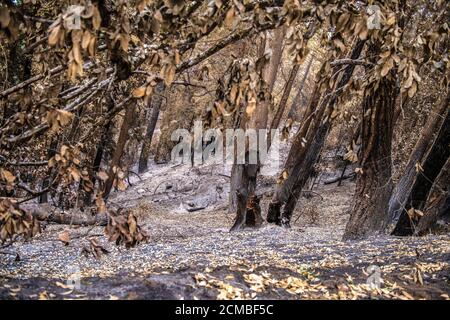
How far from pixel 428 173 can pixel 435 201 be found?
472 mm

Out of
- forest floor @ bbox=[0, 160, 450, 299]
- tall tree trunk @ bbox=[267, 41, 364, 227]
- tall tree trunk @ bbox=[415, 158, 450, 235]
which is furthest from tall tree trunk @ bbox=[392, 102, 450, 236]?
tall tree trunk @ bbox=[267, 41, 364, 227]

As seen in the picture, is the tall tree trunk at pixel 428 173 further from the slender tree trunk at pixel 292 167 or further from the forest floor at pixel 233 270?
the slender tree trunk at pixel 292 167

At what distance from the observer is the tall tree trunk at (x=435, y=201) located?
7.60 metres

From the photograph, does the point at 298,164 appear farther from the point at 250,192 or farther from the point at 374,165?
the point at 374,165

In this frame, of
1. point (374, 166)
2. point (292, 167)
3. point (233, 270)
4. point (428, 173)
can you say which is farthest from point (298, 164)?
point (233, 270)

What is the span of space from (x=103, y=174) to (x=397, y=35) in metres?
2.55

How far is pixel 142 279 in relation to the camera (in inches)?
156

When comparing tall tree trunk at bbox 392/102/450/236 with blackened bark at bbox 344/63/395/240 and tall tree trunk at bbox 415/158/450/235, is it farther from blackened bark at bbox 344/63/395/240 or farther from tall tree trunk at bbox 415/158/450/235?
blackened bark at bbox 344/63/395/240

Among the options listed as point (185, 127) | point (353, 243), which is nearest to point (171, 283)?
point (353, 243)

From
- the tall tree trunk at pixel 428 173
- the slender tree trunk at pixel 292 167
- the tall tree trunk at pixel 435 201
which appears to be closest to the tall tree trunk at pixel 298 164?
the slender tree trunk at pixel 292 167

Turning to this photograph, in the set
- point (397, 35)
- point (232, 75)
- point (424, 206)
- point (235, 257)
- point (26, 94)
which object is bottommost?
point (235, 257)

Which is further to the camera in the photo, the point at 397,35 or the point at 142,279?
the point at 142,279

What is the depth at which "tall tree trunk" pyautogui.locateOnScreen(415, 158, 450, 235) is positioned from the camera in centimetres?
760
